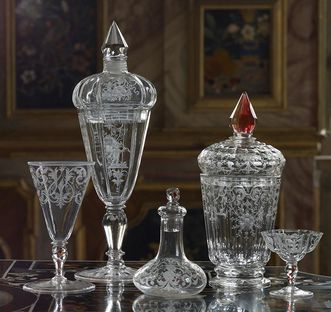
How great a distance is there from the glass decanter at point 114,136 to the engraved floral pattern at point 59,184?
147mm

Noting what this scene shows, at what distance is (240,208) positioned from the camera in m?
1.45

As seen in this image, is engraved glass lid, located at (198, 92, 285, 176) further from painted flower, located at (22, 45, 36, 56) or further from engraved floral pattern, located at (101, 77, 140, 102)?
painted flower, located at (22, 45, 36, 56)

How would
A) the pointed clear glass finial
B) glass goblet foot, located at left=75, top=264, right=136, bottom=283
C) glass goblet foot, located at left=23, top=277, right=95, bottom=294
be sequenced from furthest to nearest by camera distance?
the pointed clear glass finial
glass goblet foot, located at left=75, top=264, right=136, bottom=283
glass goblet foot, located at left=23, top=277, right=95, bottom=294

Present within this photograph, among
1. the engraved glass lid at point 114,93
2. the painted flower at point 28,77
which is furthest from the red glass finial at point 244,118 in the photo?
the painted flower at point 28,77

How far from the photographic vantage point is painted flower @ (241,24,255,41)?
114 inches

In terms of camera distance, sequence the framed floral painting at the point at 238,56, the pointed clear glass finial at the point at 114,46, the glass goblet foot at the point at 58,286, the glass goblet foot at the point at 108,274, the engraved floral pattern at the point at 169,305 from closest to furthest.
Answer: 1. the engraved floral pattern at the point at 169,305
2. the glass goblet foot at the point at 58,286
3. the glass goblet foot at the point at 108,274
4. the pointed clear glass finial at the point at 114,46
5. the framed floral painting at the point at 238,56

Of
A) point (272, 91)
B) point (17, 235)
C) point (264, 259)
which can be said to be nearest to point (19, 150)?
point (17, 235)

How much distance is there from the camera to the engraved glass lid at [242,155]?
1.45 metres

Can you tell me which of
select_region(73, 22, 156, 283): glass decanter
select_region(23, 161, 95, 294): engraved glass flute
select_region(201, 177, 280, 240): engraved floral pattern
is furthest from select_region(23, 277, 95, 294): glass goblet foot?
select_region(201, 177, 280, 240): engraved floral pattern

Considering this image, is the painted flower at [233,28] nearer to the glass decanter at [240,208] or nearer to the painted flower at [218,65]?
the painted flower at [218,65]

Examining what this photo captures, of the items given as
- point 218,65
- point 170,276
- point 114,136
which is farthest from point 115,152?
point 218,65

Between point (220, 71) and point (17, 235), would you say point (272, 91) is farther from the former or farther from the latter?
point (17, 235)

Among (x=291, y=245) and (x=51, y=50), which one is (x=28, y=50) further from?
(x=291, y=245)

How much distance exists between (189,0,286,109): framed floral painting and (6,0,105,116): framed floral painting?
1.02ft
